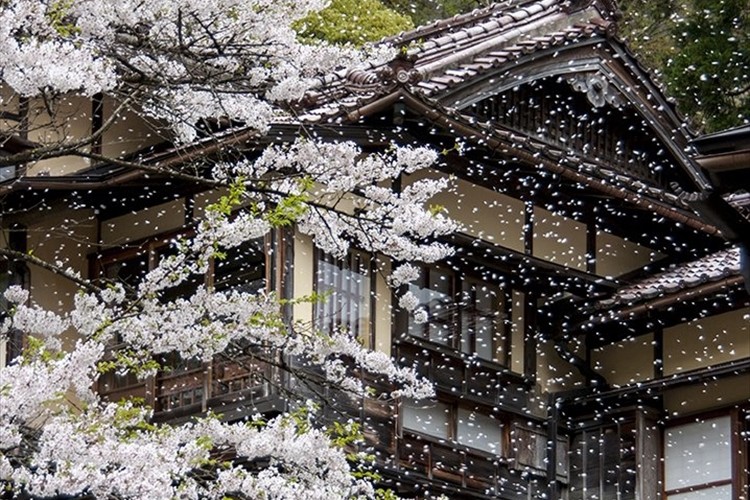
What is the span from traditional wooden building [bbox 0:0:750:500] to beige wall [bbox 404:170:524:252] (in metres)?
0.02

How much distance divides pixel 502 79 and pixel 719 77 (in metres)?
9.29

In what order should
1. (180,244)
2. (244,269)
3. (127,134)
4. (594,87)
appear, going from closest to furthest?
1. (180,244)
2. (244,269)
3. (127,134)
4. (594,87)

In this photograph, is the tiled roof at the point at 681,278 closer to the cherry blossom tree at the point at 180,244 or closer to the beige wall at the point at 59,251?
the cherry blossom tree at the point at 180,244

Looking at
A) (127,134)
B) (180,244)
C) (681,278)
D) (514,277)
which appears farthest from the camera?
(514,277)

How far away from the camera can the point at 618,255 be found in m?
20.1

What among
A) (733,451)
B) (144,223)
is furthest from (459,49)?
(733,451)

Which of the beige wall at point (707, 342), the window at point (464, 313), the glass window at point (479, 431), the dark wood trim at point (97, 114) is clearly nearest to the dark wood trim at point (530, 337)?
the window at point (464, 313)

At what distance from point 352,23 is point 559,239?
683cm

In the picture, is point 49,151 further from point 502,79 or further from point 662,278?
point 662,278

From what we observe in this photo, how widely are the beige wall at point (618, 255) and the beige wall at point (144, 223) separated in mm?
5551

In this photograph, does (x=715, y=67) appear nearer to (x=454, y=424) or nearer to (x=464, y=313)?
(x=464, y=313)

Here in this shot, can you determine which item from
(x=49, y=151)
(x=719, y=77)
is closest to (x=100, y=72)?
(x=49, y=151)

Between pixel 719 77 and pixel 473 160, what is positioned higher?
pixel 719 77

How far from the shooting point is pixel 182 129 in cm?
1137
